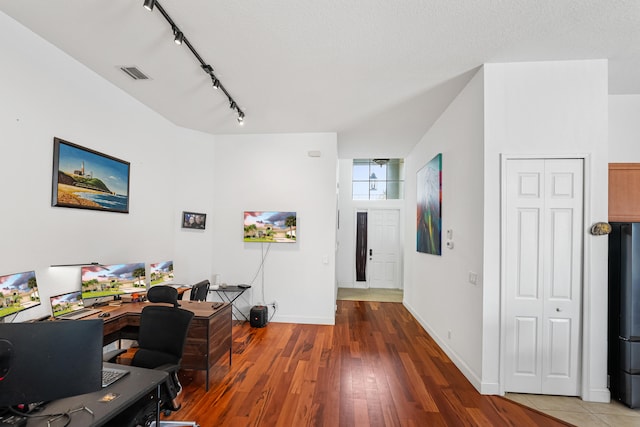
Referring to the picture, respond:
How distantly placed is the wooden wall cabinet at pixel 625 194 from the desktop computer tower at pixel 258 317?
15.0 feet

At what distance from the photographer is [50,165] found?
Result: 2525mm

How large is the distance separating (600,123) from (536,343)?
2222mm

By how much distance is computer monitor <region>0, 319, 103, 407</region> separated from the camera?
1.06 metres

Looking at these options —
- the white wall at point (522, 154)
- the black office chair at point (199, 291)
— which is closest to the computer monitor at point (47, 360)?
the black office chair at point (199, 291)

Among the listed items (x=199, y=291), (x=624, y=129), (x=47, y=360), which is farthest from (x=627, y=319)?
(x=199, y=291)

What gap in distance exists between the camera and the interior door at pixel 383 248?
7531 mm

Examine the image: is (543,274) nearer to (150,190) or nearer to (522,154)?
(522,154)

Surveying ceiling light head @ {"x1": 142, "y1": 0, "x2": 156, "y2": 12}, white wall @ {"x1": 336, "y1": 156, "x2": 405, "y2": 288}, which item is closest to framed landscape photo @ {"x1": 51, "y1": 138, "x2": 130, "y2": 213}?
ceiling light head @ {"x1": 142, "y1": 0, "x2": 156, "y2": 12}

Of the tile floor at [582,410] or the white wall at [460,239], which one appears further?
the white wall at [460,239]

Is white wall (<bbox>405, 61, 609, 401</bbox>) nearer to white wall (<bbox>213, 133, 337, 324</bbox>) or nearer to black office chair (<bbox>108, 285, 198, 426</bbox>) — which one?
white wall (<bbox>213, 133, 337, 324</bbox>)

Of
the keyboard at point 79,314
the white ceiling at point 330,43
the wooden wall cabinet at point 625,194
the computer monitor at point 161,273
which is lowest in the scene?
the keyboard at point 79,314

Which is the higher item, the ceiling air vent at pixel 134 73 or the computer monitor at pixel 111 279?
the ceiling air vent at pixel 134 73

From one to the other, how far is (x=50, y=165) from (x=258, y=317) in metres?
A: 3.22

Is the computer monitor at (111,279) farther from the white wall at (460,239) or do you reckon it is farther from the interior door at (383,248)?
the interior door at (383,248)
